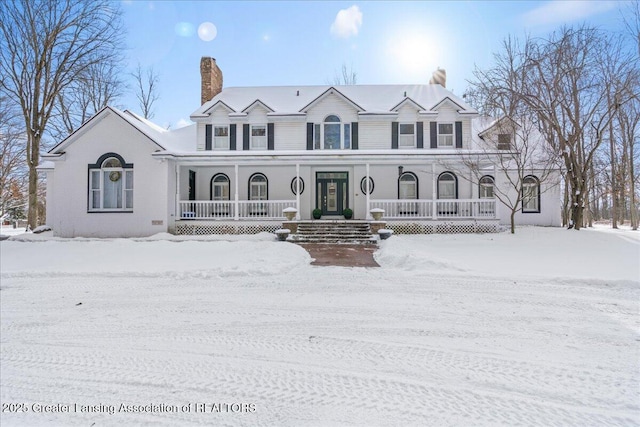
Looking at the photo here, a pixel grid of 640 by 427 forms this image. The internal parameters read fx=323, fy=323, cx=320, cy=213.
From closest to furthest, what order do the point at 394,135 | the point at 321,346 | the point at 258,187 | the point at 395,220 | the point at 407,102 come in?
the point at 321,346
the point at 395,220
the point at 407,102
the point at 394,135
the point at 258,187

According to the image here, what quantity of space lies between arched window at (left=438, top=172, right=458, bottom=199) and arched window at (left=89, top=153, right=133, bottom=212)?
15.3 metres

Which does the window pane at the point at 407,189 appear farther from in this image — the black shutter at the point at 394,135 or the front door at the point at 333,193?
the front door at the point at 333,193

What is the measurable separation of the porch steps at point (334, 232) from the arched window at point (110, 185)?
325 inches

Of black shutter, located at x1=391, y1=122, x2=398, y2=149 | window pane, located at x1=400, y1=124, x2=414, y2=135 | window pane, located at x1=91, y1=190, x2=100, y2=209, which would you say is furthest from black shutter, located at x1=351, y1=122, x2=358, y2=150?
window pane, located at x1=91, y1=190, x2=100, y2=209

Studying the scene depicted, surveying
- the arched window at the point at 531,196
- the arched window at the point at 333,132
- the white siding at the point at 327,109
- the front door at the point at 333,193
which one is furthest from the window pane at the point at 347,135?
the arched window at the point at 531,196

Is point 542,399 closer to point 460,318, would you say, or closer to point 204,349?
point 460,318

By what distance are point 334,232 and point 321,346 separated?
9.92 meters

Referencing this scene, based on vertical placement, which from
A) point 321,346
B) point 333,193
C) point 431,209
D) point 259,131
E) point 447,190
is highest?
point 259,131

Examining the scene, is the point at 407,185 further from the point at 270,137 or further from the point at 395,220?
the point at 270,137

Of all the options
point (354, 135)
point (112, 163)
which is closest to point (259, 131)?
point (354, 135)

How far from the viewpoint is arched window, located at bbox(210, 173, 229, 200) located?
17.5 metres

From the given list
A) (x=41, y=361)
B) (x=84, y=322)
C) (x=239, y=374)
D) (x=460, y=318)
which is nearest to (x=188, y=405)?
(x=239, y=374)

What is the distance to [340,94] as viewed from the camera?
16578 mm

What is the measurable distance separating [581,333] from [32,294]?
29.9 feet
